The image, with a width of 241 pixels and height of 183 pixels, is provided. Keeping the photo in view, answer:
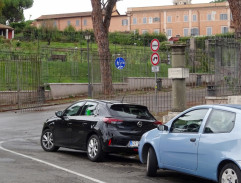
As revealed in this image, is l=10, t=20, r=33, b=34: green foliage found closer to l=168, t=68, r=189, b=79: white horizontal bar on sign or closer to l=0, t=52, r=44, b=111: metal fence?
l=0, t=52, r=44, b=111: metal fence

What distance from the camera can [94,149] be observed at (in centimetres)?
1268

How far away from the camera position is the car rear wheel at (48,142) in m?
14.6

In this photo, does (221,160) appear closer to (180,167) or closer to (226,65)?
(180,167)

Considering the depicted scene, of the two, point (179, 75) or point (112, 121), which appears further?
point (179, 75)

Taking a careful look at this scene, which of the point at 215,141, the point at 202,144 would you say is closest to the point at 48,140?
the point at 202,144

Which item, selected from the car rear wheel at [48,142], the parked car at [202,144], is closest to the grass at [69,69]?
the car rear wheel at [48,142]

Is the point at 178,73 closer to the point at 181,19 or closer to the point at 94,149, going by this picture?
the point at 94,149

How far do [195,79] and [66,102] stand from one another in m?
15.9

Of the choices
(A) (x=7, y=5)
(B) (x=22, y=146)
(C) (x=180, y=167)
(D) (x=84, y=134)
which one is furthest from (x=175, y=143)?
(A) (x=7, y=5)

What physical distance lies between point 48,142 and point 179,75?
4.69 meters

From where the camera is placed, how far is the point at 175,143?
32.3 feet

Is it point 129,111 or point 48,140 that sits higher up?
point 129,111

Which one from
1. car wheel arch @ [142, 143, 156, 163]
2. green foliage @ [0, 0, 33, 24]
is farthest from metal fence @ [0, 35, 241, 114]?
green foliage @ [0, 0, 33, 24]

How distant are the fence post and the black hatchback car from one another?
3.58 meters
